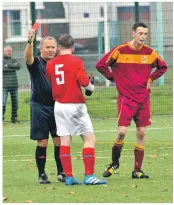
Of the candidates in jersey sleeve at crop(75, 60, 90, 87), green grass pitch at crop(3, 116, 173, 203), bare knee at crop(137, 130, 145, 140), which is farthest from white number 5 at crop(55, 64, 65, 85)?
bare knee at crop(137, 130, 145, 140)

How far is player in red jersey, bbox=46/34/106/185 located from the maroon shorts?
86cm

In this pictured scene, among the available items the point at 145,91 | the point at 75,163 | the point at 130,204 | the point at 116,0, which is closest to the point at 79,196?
the point at 130,204

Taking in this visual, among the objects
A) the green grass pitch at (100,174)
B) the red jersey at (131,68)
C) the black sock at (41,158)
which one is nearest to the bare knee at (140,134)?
the red jersey at (131,68)

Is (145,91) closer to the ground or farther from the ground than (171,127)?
farther from the ground

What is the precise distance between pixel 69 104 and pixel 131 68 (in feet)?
3.94

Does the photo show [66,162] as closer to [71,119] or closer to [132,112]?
[71,119]

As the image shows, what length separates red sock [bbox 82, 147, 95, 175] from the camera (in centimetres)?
1049

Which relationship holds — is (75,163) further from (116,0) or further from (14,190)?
(116,0)

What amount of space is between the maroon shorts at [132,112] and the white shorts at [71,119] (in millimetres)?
864

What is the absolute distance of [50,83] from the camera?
10.9 metres

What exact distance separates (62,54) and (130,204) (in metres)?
2.52

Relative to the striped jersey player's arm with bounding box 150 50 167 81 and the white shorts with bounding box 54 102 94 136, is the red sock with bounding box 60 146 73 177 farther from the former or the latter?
the striped jersey player's arm with bounding box 150 50 167 81

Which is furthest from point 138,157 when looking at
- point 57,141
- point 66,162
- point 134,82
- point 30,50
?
point 30,50

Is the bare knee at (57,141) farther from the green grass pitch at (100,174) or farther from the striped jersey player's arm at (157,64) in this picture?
the striped jersey player's arm at (157,64)
